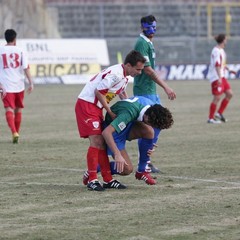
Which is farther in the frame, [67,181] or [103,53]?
[103,53]

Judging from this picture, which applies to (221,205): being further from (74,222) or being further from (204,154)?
(204,154)

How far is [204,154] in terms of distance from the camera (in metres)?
14.7

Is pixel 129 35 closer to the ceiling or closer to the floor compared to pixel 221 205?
closer to the floor

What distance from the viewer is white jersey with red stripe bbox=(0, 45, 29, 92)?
56.4ft

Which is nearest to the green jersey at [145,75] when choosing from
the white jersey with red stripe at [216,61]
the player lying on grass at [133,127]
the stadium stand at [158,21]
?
the player lying on grass at [133,127]

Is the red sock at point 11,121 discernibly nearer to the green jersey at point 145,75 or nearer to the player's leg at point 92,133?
the green jersey at point 145,75

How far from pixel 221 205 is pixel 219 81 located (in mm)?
12422

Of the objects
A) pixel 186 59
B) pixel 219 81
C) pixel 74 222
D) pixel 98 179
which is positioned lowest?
pixel 186 59

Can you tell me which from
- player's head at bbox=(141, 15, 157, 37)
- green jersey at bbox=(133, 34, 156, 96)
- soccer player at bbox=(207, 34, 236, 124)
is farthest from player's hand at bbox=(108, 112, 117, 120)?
soccer player at bbox=(207, 34, 236, 124)

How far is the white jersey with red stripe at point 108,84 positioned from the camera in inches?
432

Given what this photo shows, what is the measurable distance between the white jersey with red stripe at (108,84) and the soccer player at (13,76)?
6.04 m

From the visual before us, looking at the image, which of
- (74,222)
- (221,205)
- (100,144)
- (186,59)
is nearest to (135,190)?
(100,144)

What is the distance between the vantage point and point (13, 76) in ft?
56.7

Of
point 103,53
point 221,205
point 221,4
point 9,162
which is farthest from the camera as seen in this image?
point 221,4
